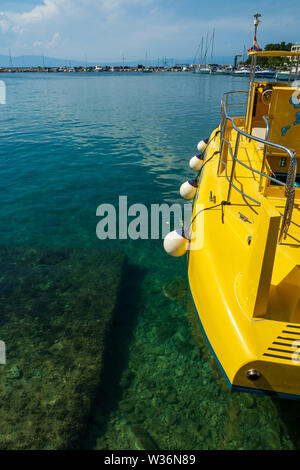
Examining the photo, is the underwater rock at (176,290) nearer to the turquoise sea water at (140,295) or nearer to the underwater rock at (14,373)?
the turquoise sea water at (140,295)

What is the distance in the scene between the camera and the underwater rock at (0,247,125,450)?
3.41 m

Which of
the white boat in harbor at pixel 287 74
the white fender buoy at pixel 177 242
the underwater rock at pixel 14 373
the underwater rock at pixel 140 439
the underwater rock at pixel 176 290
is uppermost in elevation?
the white boat in harbor at pixel 287 74

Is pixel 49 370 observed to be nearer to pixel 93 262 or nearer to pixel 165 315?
pixel 165 315

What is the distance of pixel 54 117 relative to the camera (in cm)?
2186

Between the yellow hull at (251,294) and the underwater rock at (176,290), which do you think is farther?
the underwater rock at (176,290)

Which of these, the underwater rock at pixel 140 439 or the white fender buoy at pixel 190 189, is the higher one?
the white fender buoy at pixel 190 189

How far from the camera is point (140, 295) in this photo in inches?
216

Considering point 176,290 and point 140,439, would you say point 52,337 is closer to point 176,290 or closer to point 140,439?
point 140,439

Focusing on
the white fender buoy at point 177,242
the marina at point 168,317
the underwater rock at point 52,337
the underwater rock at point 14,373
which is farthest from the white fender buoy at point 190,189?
the underwater rock at point 14,373

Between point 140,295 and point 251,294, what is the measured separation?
2.96 meters

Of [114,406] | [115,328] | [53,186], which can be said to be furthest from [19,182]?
[114,406]

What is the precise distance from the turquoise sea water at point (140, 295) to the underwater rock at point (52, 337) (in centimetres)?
23

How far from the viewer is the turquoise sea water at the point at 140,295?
3.39 metres

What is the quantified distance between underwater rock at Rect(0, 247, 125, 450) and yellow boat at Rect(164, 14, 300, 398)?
173cm
